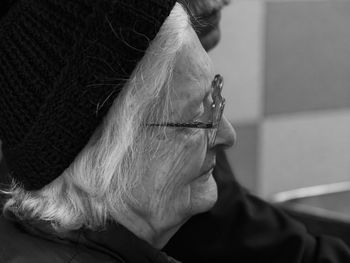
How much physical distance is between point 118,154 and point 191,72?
21 centimetres

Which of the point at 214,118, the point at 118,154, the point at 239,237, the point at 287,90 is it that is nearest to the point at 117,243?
the point at 118,154

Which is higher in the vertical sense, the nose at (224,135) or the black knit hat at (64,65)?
the black knit hat at (64,65)

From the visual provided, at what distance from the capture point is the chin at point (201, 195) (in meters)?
1.39

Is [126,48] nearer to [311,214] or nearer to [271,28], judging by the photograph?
[311,214]

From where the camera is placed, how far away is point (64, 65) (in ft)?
4.00

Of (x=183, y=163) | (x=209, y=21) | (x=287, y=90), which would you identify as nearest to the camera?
(x=183, y=163)

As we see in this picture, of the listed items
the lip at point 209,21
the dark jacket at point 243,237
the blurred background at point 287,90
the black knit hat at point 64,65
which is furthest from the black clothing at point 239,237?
the blurred background at point 287,90

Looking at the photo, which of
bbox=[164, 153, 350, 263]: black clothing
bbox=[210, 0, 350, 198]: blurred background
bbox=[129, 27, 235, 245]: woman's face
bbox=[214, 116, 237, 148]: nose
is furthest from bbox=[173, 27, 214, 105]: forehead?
bbox=[210, 0, 350, 198]: blurred background

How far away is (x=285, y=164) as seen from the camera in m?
3.28

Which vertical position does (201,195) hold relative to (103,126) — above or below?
below

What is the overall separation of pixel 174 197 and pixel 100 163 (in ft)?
0.59

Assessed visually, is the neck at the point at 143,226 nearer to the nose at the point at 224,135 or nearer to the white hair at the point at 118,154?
the white hair at the point at 118,154

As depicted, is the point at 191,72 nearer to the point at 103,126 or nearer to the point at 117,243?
the point at 103,126

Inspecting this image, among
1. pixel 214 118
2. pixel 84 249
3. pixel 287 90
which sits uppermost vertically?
pixel 214 118
